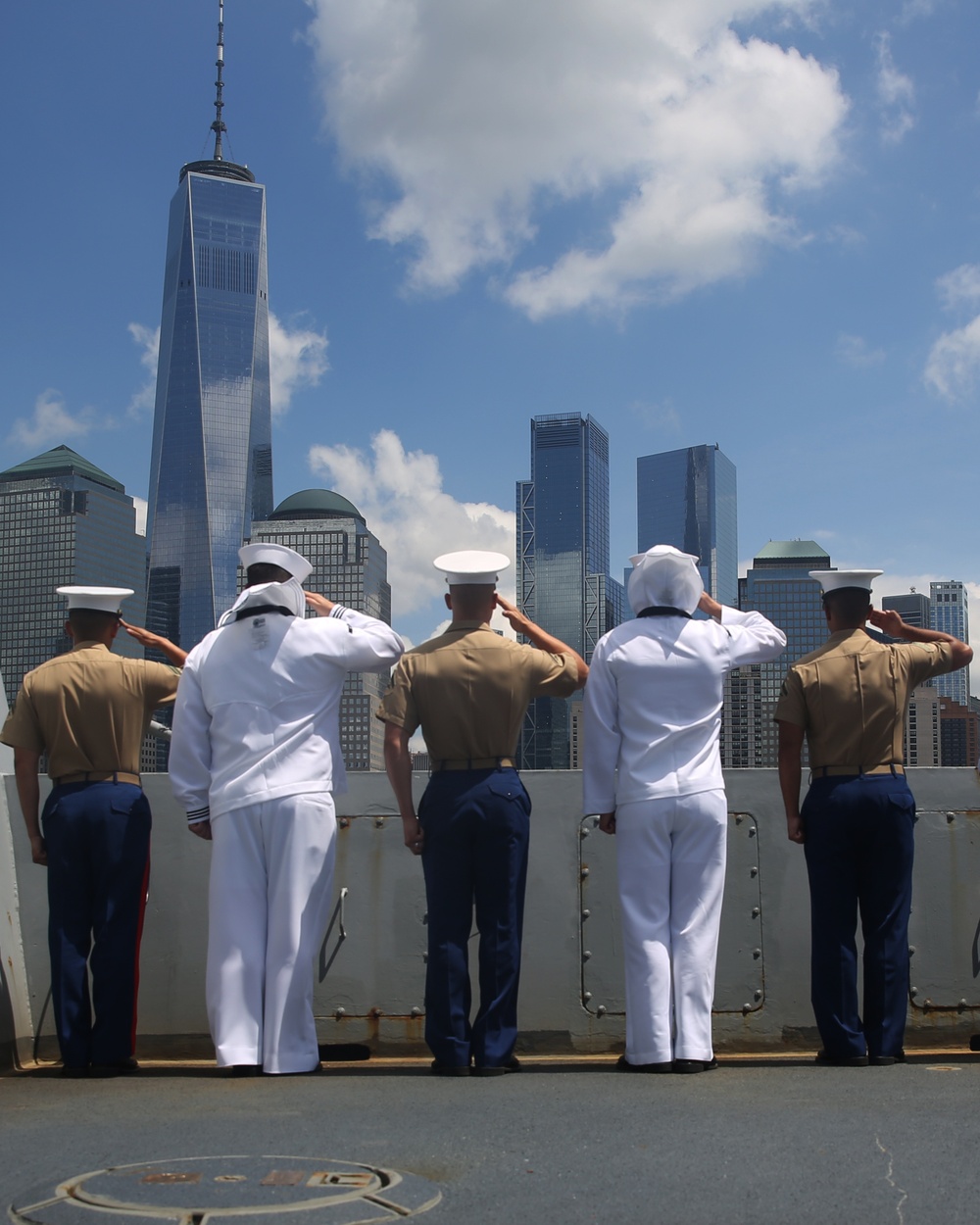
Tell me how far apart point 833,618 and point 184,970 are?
2933 millimetres

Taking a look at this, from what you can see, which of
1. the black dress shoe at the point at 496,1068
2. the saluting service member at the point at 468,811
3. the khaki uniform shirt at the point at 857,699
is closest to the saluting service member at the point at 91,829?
the saluting service member at the point at 468,811

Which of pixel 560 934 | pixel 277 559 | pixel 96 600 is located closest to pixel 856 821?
pixel 560 934

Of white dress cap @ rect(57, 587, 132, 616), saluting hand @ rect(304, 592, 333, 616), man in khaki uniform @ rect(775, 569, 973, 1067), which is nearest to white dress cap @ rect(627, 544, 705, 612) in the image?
man in khaki uniform @ rect(775, 569, 973, 1067)

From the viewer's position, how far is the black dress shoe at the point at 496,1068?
14.0 ft

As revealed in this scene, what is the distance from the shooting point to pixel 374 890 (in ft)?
16.7

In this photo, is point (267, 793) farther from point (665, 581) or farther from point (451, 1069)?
point (665, 581)

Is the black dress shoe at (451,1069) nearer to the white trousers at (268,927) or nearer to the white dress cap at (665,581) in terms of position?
the white trousers at (268,927)

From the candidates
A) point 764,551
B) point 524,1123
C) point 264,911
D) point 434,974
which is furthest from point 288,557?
point 764,551

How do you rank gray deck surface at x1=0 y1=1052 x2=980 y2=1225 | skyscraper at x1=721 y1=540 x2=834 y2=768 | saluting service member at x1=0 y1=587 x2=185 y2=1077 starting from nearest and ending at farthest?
gray deck surface at x1=0 y1=1052 x2=980 y2=1225 → saluting service member at x1=0 y1=587 x2=185 y2=1077 → skyscraper at x1=721 y1=540 x2=834 y2=768

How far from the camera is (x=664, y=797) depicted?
4527 mm

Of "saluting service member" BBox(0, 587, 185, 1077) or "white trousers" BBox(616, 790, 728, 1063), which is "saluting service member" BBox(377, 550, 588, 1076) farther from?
"saluting service member" BBox(0, 587, 185, 1077)

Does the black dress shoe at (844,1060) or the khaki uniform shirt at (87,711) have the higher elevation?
the khaki uniform shirt at (87,711)

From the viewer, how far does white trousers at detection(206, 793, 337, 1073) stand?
4.35m

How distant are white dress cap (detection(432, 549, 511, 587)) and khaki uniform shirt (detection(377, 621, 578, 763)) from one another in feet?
0.78
